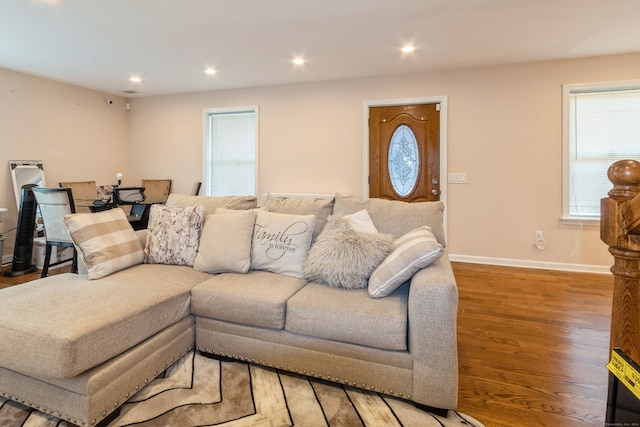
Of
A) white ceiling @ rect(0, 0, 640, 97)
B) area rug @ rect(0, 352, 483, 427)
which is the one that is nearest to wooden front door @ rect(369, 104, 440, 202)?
white ceiling @ rect(0, 0, 640, 97)

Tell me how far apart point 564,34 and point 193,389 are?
4.15 m

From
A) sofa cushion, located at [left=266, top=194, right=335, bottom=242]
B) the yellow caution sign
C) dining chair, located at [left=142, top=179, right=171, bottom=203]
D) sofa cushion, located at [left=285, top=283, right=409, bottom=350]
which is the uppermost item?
A: dining chair, located at [left=142, top=179, right=171, bottom=203]

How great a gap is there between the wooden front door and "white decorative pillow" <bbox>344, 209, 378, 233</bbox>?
2.34 m

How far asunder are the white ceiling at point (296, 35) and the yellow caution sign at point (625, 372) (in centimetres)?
264

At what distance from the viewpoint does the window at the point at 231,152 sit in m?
5.15

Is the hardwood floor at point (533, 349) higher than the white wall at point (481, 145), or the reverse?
the white wall at point (481, 145)

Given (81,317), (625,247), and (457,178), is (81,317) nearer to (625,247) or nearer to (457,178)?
(625,247)

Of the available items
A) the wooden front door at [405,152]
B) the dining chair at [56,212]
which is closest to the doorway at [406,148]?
the wooden front door at [405,152]

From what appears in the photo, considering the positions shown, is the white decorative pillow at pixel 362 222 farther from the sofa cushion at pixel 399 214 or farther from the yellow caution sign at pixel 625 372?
the yellow caution sign at pixel 625 372

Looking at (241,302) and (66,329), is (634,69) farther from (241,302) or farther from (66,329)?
(66,329)

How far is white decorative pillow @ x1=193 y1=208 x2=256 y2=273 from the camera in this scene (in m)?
2.17

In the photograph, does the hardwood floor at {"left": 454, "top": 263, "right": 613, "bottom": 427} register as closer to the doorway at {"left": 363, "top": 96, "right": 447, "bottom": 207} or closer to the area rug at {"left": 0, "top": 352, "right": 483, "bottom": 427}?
the area rug at {"left": 0, "top": 352, "right": 483, "bottom": 427}

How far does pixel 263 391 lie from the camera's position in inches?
66.7

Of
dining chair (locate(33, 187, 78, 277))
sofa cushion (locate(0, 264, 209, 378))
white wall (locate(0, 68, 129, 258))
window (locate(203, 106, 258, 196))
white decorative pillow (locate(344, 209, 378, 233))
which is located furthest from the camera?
window (locate(203, 106, 258, 196))
